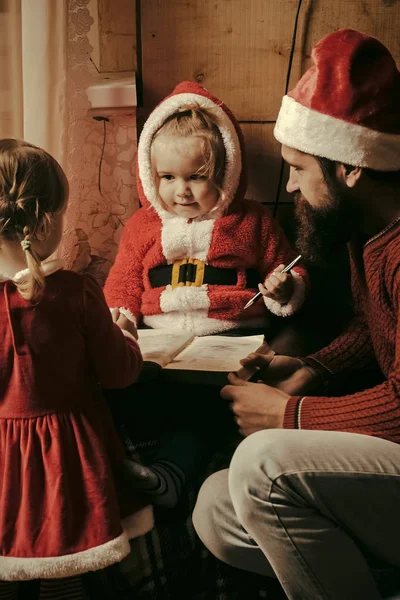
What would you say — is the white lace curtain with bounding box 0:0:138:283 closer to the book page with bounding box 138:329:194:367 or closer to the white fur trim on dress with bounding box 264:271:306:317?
the book page with bounding box 138:329:194:367

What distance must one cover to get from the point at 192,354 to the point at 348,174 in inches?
19.8

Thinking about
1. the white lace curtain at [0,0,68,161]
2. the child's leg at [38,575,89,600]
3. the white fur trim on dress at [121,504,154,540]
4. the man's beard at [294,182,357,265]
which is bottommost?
the child's leg at [38,575,89,600]

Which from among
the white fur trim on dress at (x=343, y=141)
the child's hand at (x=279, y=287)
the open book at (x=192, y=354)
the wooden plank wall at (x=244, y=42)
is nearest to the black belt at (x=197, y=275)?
the child's hand at (x=279, y=287)

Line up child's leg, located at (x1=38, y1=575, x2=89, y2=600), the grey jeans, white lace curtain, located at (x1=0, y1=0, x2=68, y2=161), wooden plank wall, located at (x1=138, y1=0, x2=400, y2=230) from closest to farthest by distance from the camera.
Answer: the grey jeans, child's leg, located at (x1=38, y1=575, x2=89, y2=600), white lace curtain, located at (x1=0, y1=0, x2=68, y2=161), wooden plank wall, located at (x1=138, y1=0, x2=400, y2=230)

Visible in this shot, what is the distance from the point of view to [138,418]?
1.45m

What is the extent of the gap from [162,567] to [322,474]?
45 centimetres

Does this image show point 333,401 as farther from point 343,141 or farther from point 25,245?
point 25,245

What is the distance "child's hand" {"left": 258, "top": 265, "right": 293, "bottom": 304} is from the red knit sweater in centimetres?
24

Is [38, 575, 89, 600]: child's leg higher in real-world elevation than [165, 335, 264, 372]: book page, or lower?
lower

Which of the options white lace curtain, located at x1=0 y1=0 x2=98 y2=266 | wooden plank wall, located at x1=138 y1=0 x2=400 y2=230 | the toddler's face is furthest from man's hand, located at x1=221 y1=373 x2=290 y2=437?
wooden plank wall, located at x1=138 y1=0 x2=400 y2=230

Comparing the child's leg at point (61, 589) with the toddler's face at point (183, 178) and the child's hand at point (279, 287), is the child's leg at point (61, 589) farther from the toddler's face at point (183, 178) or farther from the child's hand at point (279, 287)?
the toddler's face at point (183, 178)

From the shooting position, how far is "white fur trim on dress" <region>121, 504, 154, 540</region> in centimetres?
126

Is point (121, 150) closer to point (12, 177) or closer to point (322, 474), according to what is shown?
point (12, 177)

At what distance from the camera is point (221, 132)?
→ 1821 millimetres
